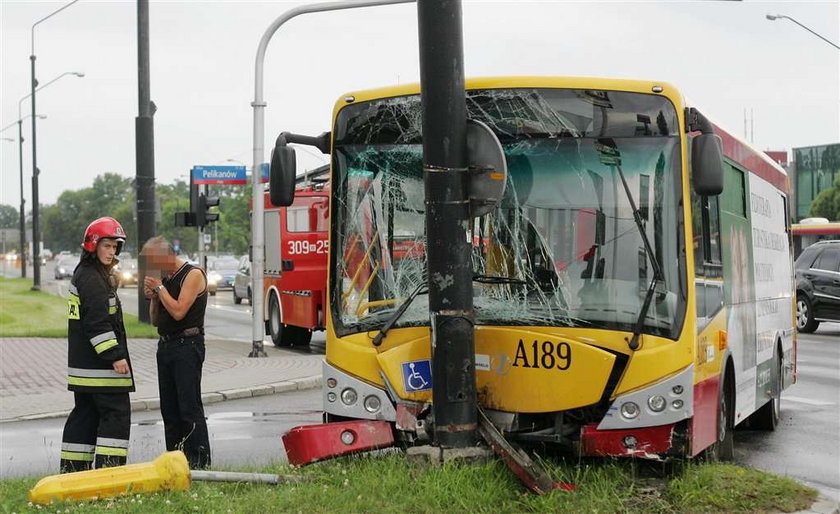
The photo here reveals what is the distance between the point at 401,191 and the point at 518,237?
35.8 inches

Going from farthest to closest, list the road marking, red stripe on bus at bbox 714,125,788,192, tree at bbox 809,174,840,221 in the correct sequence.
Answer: tree at bbox 809,174,840,221, the road marking, red stripe on bus at bbox 714,125,788,192

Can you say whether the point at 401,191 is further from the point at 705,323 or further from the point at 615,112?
the point at 705,323

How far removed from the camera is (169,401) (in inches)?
328

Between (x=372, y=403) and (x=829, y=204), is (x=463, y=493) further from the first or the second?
(x=829, y=204)

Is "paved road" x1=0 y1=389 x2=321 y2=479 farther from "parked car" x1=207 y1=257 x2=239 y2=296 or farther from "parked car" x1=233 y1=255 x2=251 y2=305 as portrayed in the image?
"parked car" x1=207 y1=257 x2=239 y2=296

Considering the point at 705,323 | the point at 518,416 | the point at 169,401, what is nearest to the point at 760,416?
the point at 705,323

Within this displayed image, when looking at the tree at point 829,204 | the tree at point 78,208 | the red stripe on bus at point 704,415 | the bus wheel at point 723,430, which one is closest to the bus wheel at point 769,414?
the bus wheel at point 723,430

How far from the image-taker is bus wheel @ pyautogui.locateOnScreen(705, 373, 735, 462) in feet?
26.5

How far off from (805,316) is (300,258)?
35.0 feet

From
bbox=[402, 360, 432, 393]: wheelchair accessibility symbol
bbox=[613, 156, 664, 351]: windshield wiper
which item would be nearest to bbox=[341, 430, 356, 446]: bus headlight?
bbox=[402, 360, 432, 393]: wheelchair accessibility symbol

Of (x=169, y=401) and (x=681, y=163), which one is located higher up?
(x=681, y=163)

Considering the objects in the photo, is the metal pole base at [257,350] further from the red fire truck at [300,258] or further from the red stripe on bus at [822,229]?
the red stripe on bus at [822,229]

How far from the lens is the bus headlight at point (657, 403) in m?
6.97

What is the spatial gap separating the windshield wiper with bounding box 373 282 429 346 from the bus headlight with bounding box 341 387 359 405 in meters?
0.34
